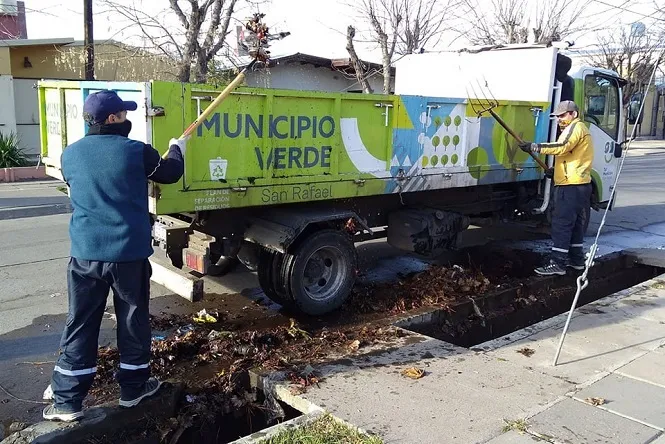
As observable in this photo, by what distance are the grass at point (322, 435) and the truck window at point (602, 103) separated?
6.60m

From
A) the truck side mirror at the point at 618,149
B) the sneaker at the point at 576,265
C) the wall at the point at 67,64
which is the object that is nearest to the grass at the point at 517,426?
the sneaker at the point at 576,265

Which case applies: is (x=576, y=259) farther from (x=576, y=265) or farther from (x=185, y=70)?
(x=185, y=70)

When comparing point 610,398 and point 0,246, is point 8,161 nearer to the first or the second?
point 0,246

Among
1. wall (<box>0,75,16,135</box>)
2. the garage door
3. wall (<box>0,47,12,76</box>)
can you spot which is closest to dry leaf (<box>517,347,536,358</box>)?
wall (<box>0,75,16,135</box>)

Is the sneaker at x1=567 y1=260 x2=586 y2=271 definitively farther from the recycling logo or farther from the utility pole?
the utility pole

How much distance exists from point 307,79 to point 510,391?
21.5m

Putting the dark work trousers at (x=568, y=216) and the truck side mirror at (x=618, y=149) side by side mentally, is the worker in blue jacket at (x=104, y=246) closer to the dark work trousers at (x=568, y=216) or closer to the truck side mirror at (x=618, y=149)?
the dark work trousers at (x=568, y=216)

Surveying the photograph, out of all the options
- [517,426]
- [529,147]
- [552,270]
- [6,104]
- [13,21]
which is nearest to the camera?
[517,426]

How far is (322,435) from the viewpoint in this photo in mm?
3455

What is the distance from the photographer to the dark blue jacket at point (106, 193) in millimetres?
3639

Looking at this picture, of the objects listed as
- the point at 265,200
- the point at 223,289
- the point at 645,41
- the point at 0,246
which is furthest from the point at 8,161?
the point at 645,41

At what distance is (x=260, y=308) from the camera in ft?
20.5

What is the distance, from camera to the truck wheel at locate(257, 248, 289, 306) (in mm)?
5711

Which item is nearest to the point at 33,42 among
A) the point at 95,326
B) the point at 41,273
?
the point at 41,273
